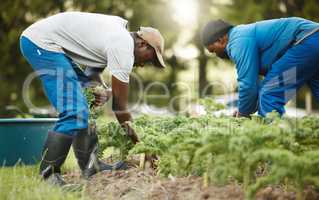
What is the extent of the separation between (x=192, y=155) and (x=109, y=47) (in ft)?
3.48

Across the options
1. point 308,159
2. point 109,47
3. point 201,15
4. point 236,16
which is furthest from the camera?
point 201,15

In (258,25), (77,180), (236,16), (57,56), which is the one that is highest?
(236,16)

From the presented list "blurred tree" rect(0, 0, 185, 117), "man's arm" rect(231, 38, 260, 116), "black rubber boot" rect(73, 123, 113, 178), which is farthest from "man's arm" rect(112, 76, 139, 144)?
"blurred tree" rect(0, 0, 185, 117)

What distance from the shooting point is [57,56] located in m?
4.44

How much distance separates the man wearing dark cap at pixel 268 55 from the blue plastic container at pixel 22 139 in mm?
1922

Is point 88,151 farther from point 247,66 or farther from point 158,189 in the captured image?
point 247,66

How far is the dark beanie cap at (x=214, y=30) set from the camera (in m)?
5.07

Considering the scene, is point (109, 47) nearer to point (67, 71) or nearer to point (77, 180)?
point (67, 71)

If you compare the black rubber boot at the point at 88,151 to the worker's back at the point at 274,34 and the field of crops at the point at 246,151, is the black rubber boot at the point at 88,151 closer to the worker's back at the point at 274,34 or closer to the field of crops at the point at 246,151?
the field of crops at the point at 246,151

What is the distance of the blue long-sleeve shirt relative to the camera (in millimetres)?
4836

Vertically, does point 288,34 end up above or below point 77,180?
above

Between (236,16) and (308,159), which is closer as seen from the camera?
(308,159)

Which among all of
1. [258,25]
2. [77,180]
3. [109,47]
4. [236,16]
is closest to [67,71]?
[109,47]

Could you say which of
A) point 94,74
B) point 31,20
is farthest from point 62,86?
point 31,20
